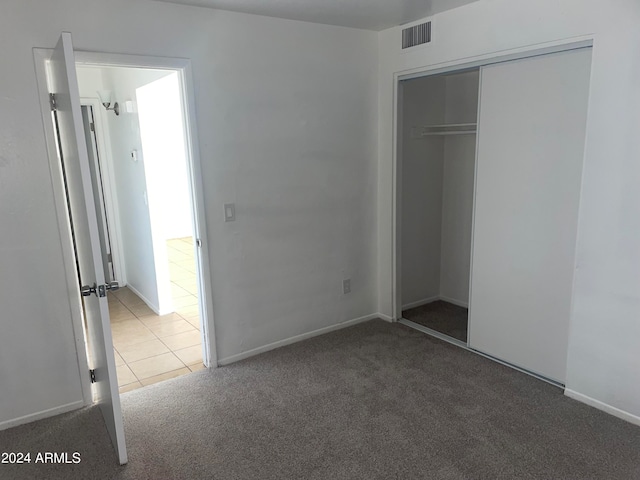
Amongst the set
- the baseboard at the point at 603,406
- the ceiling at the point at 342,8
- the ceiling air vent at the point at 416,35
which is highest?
the ceiling at the point at 342,8

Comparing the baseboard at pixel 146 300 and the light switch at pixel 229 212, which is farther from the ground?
the light switch at pixel 229 212

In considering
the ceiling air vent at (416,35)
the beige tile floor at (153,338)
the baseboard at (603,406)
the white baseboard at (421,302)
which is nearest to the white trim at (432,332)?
the white baseboard at (421,302)

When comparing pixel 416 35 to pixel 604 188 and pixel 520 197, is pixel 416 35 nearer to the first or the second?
pixel 520 197

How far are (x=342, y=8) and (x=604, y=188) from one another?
193 cm

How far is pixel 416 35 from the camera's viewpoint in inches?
135

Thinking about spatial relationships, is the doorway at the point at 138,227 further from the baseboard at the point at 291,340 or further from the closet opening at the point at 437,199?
the closet opening at the point at 437,199

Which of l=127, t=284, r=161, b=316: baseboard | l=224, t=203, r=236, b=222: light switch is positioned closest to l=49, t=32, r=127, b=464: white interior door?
l=224, t=203, r=236, b=222: light switch

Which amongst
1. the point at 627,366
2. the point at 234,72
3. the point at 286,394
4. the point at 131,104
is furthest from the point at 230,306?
the point at 627,366

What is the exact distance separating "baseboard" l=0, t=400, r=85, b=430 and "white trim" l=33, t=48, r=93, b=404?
0.18 feet

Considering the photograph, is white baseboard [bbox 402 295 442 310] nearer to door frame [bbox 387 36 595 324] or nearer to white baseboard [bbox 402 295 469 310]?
white baseboard [bbox 402 295 469 310]

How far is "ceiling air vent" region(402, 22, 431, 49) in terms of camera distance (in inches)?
131

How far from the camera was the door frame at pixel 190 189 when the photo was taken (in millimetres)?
2564

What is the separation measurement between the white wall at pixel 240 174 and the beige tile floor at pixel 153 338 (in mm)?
406

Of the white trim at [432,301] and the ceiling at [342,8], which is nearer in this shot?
the ceiling at [342,8]
